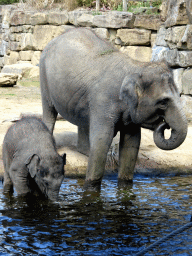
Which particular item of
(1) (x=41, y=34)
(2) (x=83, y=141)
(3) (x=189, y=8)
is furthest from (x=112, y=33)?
(2) (x=83, y=141)

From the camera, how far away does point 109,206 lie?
5617 mm

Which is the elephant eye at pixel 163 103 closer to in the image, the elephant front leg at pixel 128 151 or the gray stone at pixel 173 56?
the elephant front leg at pixel 128 151

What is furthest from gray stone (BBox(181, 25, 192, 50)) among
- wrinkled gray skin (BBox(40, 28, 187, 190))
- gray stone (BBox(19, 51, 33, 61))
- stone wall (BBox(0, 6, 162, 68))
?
gray stone (BBox(19, 51, 33, 61))

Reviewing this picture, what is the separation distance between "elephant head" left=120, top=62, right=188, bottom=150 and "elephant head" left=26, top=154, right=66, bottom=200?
109cm

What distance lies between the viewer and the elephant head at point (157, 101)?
5312 millimetres

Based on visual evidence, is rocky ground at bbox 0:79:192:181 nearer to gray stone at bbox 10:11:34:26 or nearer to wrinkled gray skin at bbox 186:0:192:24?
wrinkled gray skin at bbox 186:0:192:24

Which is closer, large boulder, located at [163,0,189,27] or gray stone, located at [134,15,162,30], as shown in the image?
large boulder, located at [163,0,189,27]

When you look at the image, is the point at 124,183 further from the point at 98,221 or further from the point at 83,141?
the point at 98,221

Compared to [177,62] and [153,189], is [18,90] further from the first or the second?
[153,189]

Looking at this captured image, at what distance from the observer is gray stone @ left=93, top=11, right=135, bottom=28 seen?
1575 centimetres

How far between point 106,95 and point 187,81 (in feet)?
18.0

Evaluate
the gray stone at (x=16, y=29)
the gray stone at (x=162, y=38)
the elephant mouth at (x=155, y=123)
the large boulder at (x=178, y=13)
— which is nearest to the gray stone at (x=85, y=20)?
the gray stone at (x=16, y=29)

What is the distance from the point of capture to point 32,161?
5312 mm

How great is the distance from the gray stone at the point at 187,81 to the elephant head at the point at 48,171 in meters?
6.15
